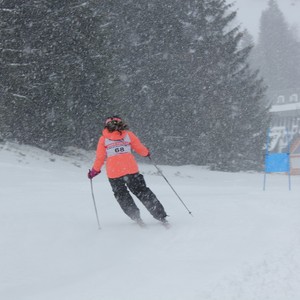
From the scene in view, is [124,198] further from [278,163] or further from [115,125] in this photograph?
[278,163]

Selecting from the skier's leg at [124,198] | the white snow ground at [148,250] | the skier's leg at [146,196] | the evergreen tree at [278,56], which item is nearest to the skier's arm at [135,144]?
the skier's leg at [146,196]

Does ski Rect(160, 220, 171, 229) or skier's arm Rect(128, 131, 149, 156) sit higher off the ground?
skier's arm Rect(128, 131, 149, 156)

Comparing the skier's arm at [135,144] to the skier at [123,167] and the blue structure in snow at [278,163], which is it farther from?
the blue structure in snow at [278,163]

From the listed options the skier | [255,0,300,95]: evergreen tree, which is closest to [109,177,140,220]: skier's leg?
the skier

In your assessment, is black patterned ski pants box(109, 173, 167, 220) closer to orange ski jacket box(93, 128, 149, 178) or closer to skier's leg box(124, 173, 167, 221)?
skier's leg box(124, 173, 167, 221)

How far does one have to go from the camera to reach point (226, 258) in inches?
208

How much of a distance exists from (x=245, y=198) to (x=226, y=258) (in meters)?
4.63

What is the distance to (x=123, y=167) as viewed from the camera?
23.1 ft

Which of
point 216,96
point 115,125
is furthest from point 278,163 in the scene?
point 216,96

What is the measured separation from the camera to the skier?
703 centimetres

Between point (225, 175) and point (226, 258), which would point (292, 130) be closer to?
point (225, 175)

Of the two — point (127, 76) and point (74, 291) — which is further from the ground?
point (127, 76)

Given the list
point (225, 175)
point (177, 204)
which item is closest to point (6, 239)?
point (177, 204)

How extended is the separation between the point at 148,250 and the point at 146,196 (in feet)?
4.28
